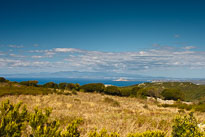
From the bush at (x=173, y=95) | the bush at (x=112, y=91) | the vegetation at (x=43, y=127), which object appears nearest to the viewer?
the vegetation at (x=43, y=127)

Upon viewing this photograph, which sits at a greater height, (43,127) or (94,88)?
(43,127)

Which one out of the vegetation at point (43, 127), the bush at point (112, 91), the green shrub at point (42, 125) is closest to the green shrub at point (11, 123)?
the vegetation at point (43, 127)

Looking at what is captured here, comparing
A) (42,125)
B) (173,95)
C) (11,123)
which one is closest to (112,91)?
(173,95)

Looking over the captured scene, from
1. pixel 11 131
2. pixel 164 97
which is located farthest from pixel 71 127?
pixel 164 97

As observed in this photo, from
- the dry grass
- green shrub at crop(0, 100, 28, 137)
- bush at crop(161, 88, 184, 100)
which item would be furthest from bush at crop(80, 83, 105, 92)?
green shrub at crop(0, 100, 28, 137)

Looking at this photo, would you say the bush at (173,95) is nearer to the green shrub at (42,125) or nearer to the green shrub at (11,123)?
the green shrub at (42,125)

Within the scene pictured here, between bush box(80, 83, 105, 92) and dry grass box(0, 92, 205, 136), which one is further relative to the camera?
bush box(80, 83, 105, 92)

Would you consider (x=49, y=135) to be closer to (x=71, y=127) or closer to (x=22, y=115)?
(x=71, y=127)

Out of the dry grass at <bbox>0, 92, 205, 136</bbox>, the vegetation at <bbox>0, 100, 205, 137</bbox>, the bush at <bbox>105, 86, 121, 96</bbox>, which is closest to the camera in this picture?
the vegetation at <bbox>0, 100, 205, 137</bbox>

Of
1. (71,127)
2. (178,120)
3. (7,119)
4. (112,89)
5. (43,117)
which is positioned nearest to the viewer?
(71,127)

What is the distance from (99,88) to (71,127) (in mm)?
28358

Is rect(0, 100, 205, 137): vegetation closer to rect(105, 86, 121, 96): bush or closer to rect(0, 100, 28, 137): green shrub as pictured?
rect(0, 100, 28, 137): green shrub

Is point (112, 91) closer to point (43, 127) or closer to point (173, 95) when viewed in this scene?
point (173, 95)

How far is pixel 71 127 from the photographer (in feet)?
10.3
